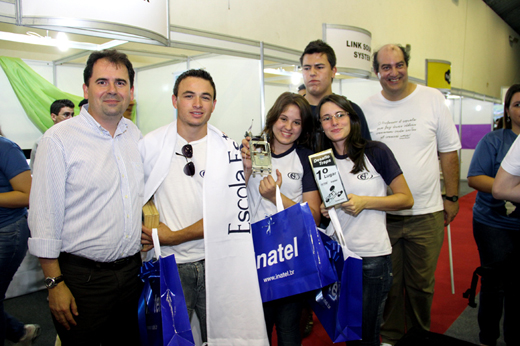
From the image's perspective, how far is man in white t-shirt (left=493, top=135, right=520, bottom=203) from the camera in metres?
1.53

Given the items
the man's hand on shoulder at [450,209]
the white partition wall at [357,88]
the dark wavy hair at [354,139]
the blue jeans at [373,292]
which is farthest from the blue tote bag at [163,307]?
the white partition wall at [357,88]

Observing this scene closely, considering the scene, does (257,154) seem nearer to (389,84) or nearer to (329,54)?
(329,54)

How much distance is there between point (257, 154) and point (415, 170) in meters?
1.22

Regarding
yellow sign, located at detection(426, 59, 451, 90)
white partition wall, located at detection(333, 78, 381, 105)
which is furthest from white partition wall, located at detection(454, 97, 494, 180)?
white partition wall, located at detection(333, 78, 381, 105)

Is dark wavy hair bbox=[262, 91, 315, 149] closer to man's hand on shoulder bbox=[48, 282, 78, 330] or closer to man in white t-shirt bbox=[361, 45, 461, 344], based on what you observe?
man in white t-shirt bbox=[361, 45, 461, 344]

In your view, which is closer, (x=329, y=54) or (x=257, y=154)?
(x=257, y=154)

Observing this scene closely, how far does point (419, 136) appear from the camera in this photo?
233 cm

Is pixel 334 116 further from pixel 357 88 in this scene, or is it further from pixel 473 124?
pixel 473 124

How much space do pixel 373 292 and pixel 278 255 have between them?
585 mm

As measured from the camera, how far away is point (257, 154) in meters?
1.62

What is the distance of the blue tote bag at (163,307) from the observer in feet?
4.71

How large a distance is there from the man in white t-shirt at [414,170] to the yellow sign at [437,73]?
3.79m

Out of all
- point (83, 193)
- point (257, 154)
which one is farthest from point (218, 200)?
point (83, 193)

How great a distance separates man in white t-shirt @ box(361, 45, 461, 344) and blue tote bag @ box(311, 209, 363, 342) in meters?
0.89
